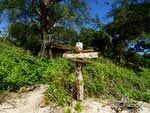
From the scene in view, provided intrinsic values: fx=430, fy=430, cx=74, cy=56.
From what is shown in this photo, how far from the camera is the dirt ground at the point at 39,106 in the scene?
45.7 ft

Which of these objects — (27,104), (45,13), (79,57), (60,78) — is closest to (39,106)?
(27,104)

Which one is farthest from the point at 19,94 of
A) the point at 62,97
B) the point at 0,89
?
the point at 62,97

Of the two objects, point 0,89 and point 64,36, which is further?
point 64,36

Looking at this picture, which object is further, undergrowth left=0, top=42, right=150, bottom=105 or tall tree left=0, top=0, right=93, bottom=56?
tall tree left=0, top=0, right=93, bottom=56

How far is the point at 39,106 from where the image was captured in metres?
14.0

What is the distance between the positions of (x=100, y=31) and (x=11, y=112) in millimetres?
11517

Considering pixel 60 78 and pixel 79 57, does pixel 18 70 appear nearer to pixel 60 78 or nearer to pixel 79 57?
pixel 60 78

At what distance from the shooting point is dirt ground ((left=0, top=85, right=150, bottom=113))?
548 inches

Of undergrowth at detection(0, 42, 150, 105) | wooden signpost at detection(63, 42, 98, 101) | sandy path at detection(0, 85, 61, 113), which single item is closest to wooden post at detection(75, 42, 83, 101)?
wooden signpost at detection(63, 42, 98, 101)

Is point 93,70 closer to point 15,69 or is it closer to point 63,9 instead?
point 15,69

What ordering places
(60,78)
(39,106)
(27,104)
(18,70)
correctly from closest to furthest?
(39,106)
(27,104)
(60,78)
(18,70)

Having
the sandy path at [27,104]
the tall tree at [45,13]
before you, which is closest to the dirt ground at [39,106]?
the sandy path at [27,104]

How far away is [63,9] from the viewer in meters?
23.6

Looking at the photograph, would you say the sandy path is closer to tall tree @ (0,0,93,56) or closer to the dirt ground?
the dirt ground
